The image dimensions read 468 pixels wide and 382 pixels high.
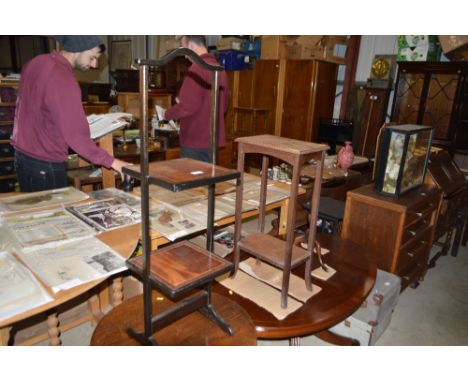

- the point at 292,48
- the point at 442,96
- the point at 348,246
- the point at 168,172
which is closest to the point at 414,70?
the point at 442,96

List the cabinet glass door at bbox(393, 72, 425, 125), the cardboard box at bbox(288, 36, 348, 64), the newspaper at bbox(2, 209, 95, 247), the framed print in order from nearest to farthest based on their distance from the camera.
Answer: the newspaper at bbox(2, 209, 95, 247), the cabinet glass door at bbox(393, 72, 425, 125), the cardboard box at bbox(288, 36, 348, 64), the framed print

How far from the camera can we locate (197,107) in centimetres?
249

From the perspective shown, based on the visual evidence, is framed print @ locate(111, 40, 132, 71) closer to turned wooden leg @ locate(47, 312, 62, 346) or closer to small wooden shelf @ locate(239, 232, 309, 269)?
turned wooden leg @ locate(47, 312, 62, 346)

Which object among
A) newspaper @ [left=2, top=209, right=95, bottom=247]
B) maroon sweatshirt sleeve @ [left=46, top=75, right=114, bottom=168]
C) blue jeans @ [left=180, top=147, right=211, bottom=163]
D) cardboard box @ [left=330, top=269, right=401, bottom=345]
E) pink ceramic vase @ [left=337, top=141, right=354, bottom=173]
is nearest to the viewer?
newspaper @ [left=2, top=209, right=95, bottom=247]

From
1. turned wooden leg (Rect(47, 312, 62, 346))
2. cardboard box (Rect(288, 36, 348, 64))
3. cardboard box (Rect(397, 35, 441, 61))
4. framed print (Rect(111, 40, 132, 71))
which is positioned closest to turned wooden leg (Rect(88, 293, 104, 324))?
turned wooden leg (Rect(47, 312, 62, 346))

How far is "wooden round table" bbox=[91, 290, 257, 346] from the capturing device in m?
1.04

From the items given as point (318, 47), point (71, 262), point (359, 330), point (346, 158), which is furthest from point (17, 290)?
point (318, 47)

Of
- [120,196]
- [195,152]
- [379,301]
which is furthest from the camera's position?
[195,152]

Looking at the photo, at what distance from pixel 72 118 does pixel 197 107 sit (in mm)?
967

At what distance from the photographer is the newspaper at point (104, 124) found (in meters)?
2.10

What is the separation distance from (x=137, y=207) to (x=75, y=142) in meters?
0.41

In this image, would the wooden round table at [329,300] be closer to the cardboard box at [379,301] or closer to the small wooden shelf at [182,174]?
the cardboard box at [379,301]

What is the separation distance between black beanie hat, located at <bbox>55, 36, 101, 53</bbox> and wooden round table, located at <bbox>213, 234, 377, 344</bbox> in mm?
1271

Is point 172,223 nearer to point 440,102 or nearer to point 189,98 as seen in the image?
point 189,98
